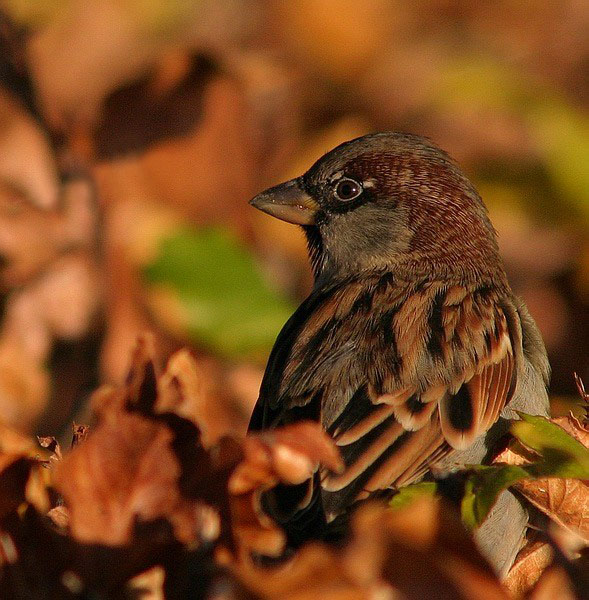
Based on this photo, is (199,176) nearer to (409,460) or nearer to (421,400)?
(421,400)

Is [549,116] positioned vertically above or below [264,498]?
above

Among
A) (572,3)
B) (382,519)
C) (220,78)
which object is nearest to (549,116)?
(220,78)

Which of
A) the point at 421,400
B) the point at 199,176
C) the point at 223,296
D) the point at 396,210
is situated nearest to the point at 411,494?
the point at 421,400

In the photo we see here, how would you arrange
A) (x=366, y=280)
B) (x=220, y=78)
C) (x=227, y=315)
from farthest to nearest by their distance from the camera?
(x=220, y=78) → (x=227, y=315) → (x=366, y=280)

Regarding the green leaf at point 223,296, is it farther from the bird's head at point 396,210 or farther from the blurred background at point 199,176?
the bird's head at point 396,210

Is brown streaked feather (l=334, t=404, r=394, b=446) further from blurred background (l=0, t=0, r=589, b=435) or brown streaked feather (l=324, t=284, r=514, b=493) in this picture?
blurred background (l=0, t=0, r=589, b=435)

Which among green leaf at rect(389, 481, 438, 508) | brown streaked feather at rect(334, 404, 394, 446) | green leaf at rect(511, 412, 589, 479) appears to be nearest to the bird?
brown streaked feather at rect(334, 404, 394, 446)

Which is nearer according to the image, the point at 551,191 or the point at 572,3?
the point at 551,191

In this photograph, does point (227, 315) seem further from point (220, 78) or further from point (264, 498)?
point (264, 498)
